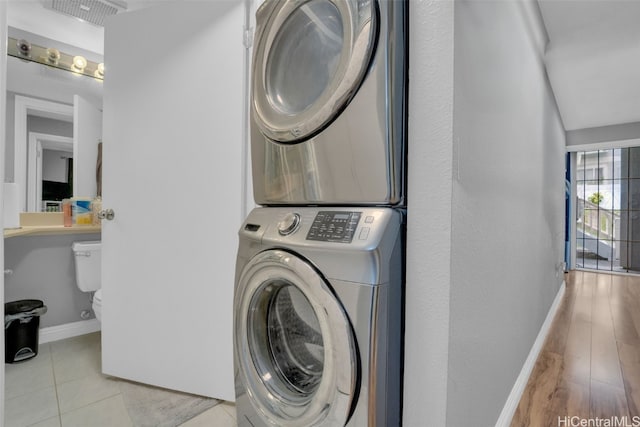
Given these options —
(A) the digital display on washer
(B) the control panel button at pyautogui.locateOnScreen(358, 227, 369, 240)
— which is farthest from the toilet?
(B) the control panel button at pyautogui.locateOnScreen(358, 227, 369, 240)

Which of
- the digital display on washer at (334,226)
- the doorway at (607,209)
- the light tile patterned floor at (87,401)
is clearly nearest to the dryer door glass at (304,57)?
the digital display on washer at (334,226)

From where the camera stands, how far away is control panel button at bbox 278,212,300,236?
3.22 feet

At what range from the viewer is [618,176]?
530cm

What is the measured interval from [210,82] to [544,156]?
2.36 metres

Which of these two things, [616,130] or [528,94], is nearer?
[528,94]

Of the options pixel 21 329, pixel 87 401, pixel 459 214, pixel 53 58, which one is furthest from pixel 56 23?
pixel 459 214

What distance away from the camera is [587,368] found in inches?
74.4

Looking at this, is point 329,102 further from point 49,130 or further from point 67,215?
point 49,130

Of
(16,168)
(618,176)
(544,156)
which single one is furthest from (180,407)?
(618,176)

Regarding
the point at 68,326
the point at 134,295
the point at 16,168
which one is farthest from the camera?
the point at 68,326

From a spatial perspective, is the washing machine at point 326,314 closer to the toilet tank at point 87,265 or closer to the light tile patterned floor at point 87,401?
→ the light tile patterned floor at point 87,401

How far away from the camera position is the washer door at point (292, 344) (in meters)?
0.83

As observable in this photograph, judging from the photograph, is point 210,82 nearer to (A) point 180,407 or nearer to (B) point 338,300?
(B) point 338,300

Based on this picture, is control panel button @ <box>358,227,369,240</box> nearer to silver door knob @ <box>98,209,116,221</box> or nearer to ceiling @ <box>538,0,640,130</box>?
silver door knob @ <box>98,209,116,221</box>
